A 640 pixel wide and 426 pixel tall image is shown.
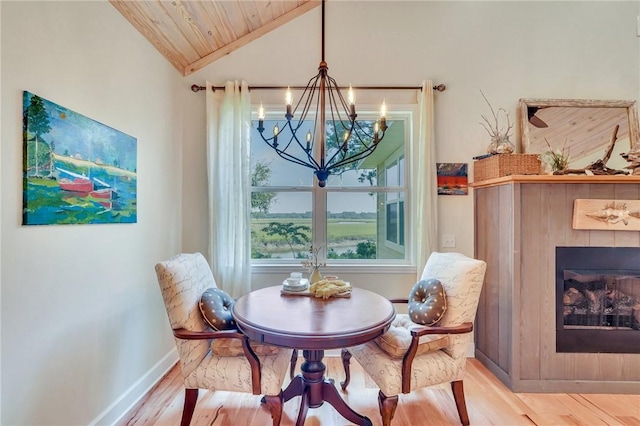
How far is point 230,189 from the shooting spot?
2693mm

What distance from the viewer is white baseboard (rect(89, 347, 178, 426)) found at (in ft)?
5.92

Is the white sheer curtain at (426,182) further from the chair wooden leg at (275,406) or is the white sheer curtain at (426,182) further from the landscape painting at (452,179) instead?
the chair wooden leg at (275,406)

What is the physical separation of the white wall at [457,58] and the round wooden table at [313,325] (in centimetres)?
139

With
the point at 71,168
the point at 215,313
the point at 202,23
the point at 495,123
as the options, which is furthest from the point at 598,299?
the point at 202,23

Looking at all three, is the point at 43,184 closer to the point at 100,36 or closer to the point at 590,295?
the point at 100,36

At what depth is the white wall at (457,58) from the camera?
279cm

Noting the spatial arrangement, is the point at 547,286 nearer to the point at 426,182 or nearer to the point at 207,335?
the point at 426,182

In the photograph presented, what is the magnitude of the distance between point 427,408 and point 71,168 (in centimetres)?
264

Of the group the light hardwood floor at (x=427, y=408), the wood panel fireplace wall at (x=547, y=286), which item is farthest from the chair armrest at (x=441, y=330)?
the wood panel fireplace wall at (x=547, y=286)

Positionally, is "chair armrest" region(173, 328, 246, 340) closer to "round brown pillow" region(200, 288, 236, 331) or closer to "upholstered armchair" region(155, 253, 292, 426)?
"upholstered armchair" region(155, 253, 292, 426)

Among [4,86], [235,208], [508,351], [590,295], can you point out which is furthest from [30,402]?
[590,295]

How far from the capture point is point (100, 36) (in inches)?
70.9

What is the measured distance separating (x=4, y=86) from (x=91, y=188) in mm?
603


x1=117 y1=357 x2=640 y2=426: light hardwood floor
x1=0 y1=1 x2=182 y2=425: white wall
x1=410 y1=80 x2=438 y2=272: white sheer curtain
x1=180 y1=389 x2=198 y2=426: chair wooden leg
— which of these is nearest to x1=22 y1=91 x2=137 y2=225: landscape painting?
x1=0 y1=1 x2=182 y2=425: white wall
